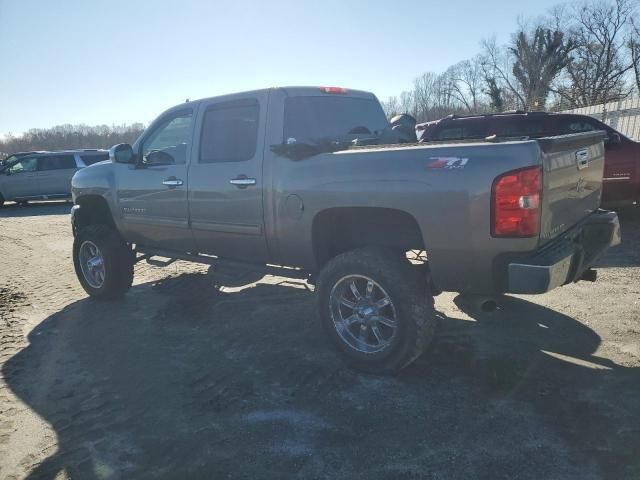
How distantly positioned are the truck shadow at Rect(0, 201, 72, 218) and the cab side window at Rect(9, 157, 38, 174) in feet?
4.32

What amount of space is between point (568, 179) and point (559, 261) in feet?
2.16

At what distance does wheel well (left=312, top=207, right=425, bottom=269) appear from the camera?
11.4 ft

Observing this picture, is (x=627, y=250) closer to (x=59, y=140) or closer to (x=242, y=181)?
(x=242, y=181)

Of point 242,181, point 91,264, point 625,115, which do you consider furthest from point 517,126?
point 625,115

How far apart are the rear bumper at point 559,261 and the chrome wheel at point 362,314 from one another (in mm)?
922

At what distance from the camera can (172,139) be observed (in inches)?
194

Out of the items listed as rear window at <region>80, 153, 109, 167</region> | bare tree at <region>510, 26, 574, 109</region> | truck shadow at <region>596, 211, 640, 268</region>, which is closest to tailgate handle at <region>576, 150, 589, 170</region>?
truck shadow at <region>596, 211, 640, 268</region>

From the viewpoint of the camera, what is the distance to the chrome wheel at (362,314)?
139 inches

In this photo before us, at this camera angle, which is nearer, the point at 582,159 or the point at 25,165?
the point at 582,159

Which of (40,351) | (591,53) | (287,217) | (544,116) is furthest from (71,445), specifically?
(591,53)

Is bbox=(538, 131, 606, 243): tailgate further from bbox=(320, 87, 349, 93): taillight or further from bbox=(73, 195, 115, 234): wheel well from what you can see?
bbox=(73, 195, 115, 234): wheel well

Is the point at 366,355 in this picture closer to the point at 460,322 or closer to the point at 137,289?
the point at 460,322

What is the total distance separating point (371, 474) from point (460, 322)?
2276mm

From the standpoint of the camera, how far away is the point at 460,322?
4.42 metres
